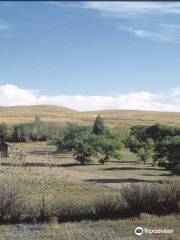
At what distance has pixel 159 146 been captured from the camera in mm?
45094

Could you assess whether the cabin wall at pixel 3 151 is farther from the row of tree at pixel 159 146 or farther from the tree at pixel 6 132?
the tree at pixel 6 132

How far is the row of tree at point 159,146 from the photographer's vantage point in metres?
39.0

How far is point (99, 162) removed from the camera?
59.0 m

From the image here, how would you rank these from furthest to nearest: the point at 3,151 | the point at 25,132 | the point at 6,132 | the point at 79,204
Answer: the point at 25,132 → the point at 6,132 → the point at 3,151 → the point at 79,204

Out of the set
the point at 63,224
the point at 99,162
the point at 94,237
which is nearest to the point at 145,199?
the point at 63,224

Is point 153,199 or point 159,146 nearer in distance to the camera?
point 153,199

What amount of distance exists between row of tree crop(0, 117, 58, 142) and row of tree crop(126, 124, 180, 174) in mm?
27261

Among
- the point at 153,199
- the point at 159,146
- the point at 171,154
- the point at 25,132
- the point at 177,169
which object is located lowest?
the point at 177,169

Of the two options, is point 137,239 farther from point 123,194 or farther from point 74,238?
point 123,194

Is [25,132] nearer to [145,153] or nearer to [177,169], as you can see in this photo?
[145,153]

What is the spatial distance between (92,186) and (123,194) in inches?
530

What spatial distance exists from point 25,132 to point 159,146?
6807 cm

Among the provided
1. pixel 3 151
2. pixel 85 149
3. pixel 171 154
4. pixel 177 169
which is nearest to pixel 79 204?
pixel 177 169

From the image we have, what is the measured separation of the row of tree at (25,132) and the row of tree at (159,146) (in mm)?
27261
